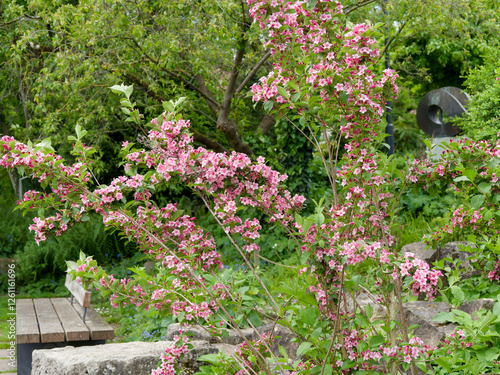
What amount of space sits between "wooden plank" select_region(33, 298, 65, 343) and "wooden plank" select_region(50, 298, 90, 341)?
41 millimetres

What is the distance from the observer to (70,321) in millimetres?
4141

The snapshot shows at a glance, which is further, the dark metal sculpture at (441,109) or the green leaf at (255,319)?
the dark metal sculpture at (441,109)

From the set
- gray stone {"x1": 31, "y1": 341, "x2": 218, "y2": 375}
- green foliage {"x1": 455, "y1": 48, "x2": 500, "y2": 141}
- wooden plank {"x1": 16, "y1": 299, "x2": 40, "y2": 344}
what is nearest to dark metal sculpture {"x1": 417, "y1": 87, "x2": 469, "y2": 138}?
green foliage {"x1": 455, "y1": 48, "x2": 500, "y2": 141}

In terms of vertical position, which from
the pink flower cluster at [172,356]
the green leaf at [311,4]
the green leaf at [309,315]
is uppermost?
the green leaf at [311,4]

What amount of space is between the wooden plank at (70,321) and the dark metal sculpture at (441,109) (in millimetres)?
7632

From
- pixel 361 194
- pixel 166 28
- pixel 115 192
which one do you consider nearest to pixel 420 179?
pixel 361 194

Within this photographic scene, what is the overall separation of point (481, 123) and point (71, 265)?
6155 millimetres

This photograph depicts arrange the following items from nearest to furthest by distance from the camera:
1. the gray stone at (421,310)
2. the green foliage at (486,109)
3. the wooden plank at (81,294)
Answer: the gray stone at (421,310), the wooden plank at (81,294), the green foliage at (486,109)

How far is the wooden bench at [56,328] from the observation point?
148 inches

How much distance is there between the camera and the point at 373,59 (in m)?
2.18

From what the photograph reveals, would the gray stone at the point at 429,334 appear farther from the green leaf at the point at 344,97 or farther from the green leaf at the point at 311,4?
the green leaf at the point at 311,4

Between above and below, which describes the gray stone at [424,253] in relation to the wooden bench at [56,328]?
above

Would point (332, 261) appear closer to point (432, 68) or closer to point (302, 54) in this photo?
point (302, 54)

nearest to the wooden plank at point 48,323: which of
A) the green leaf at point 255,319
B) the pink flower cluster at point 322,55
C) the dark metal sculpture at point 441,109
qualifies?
the green leaf at point 255,319
